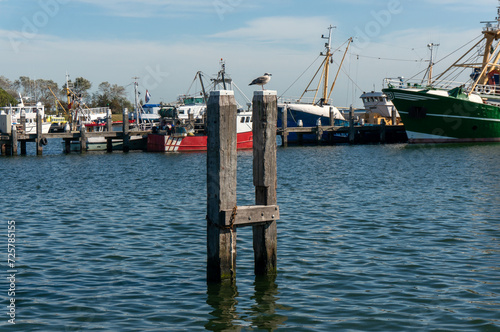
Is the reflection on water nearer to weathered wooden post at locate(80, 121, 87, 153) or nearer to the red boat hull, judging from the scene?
the red boat hull

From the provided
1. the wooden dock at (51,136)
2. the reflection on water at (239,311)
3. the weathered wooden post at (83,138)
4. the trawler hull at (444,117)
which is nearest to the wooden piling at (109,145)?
the wooden dock at (51,136)

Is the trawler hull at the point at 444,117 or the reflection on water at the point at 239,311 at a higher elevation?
the trawler hull at the point at 444,117

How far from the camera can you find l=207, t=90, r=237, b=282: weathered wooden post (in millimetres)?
9547

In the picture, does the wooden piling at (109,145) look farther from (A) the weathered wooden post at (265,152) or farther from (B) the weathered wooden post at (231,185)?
(A) the weathered wooden post at (265,152)

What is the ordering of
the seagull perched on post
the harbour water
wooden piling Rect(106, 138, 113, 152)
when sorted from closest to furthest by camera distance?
1. the harbour water
2. the seagull perched on post
3. wooden piling Rect(106, 138, 113, 152)

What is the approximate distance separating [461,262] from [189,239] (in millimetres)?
6282

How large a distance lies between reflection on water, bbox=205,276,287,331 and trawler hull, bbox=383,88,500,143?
46.5 metres

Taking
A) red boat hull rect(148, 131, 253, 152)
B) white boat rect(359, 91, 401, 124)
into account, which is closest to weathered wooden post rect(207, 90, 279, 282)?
red boat hull rect(148, 131, 253, 152)

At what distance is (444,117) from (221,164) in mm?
48471

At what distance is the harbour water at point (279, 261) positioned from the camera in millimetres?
9242

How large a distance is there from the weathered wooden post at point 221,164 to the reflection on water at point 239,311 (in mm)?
791

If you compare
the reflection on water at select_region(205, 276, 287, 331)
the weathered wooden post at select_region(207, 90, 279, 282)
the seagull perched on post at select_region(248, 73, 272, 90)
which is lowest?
the reflection on water at select_region(205, 276, 287, 331)

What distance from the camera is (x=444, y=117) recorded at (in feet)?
178

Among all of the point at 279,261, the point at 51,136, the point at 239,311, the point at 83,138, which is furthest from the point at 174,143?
the point at 239,311
